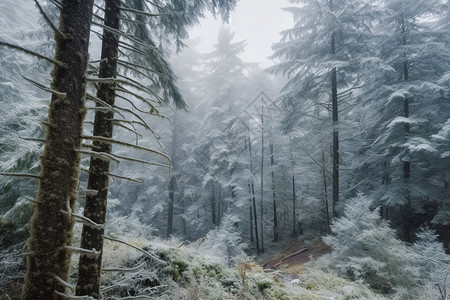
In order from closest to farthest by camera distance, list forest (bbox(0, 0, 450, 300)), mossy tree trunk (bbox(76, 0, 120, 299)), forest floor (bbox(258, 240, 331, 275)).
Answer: forest (bbox(0, 0, 450, 300)), mossy tree trunk (bbox(76, 0, 120, 299)), forest floor (bbox(258, 240, 331, 275))

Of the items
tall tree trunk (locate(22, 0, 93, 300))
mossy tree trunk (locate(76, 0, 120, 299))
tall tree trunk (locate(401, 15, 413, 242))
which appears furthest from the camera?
tall tree trunk (locate(401, 15, 413, 242))

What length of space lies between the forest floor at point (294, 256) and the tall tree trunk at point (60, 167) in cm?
1179

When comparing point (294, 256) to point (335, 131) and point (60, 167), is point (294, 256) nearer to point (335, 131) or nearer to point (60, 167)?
point (335, 131)

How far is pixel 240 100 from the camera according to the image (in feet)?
67.4

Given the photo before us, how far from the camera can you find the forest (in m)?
1.71

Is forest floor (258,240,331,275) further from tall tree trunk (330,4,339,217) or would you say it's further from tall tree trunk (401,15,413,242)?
tall tree trunk (401,15,413,242)

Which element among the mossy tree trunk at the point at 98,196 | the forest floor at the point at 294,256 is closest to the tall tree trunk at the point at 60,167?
the mossy tree trunk at the point at 98,196

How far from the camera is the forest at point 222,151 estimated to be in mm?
1710

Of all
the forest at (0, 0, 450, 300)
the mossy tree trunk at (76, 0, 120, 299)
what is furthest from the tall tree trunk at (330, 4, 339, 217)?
the mossy tree trunk at (76, 0, 120, 299)

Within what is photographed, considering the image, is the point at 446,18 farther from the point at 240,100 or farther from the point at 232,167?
the point at 232,167

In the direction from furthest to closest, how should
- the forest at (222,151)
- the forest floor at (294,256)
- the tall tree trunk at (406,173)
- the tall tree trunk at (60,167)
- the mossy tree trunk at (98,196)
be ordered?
1. the forest floor at (294,256)
2. the tall tree trunk at (406,173)
3. the mossy tree trunk at (98,196)
4. the forest at (222,151)
5. the tall tree trunk at (60,167)

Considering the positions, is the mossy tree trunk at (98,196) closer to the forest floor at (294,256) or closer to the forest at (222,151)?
the forest at (222,151)

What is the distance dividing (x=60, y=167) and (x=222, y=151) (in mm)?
16506

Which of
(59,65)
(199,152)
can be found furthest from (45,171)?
(199,152)
